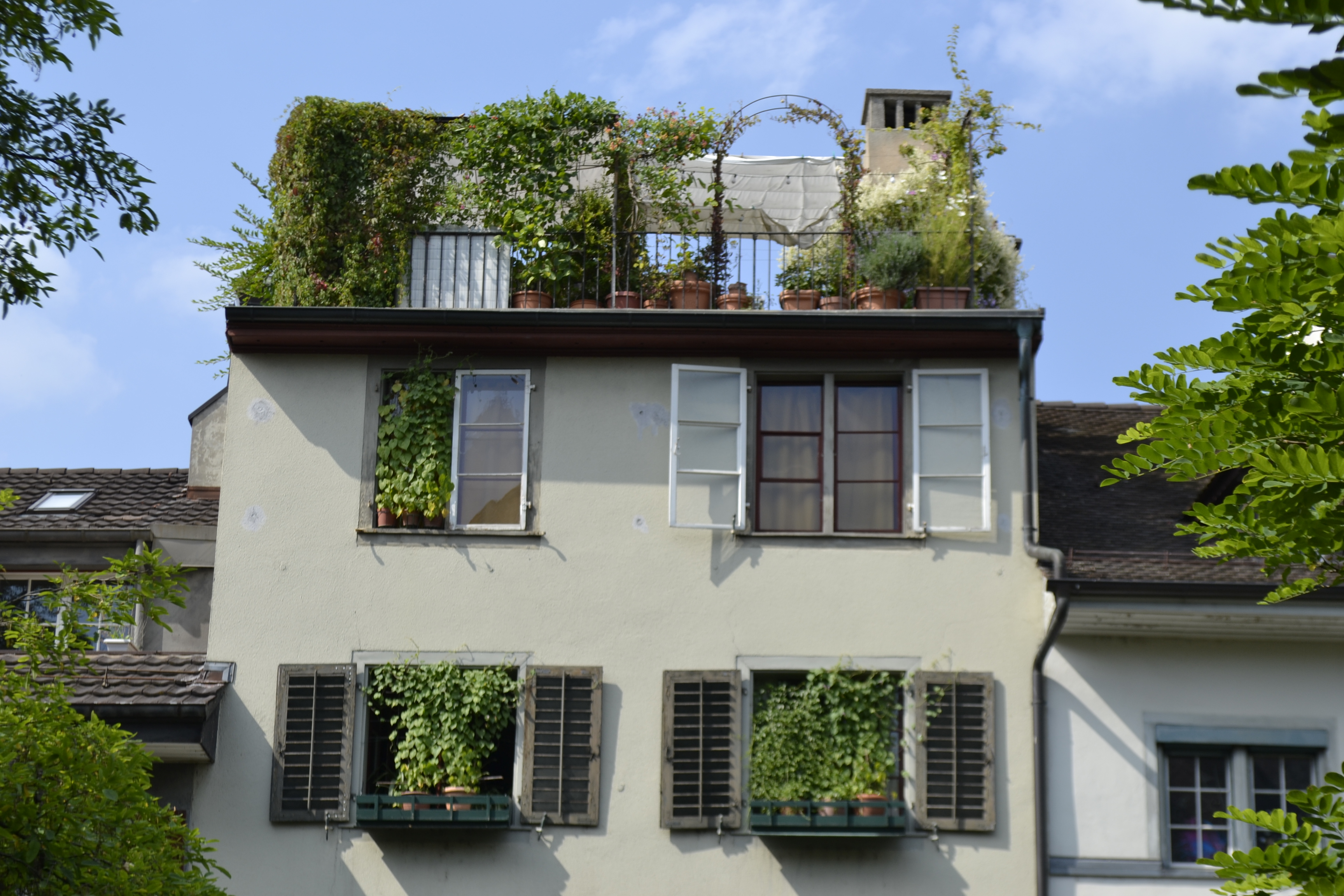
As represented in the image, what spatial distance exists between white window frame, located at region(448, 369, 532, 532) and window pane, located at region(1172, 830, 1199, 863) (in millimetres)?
5197

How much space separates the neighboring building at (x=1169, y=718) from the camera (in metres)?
10.5

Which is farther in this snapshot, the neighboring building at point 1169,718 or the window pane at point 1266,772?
the window pane at point 1266,772

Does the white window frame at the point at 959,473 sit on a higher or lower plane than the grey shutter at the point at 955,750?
higher

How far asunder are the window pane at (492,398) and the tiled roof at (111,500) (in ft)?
9.62

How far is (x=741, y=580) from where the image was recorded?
11.2 metres

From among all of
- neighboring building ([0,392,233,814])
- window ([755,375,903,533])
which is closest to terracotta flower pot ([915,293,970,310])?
window ([755,375,903,533])

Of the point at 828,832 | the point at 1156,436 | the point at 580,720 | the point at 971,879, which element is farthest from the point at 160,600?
the point at 1156,436

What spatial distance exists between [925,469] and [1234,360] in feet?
24.7

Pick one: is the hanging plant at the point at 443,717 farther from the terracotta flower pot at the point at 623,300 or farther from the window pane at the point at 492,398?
the terracotta flower pot at the point at 623,300

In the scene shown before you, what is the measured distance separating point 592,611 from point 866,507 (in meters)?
2.21

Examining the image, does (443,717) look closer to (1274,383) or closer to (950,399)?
(950,399)

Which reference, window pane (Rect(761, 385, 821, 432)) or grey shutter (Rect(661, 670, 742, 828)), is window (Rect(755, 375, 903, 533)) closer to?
window pane (Rect(761, 385, 821, 432))

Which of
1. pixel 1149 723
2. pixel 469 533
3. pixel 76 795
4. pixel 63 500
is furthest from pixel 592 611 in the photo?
pixel 63 500

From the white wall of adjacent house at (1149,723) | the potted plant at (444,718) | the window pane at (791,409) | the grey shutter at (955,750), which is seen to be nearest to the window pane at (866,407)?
the window pane at (791,409)
